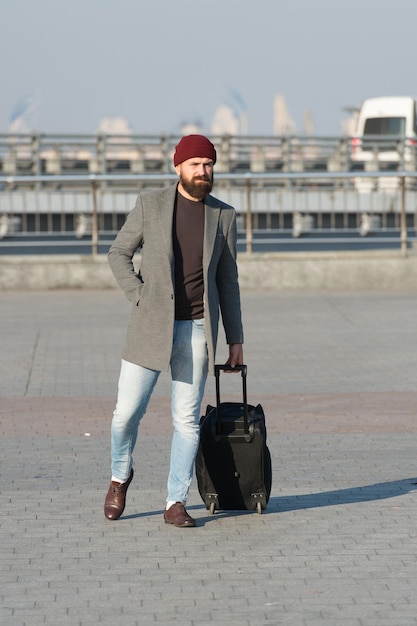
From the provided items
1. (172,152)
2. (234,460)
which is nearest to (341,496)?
(234,460)

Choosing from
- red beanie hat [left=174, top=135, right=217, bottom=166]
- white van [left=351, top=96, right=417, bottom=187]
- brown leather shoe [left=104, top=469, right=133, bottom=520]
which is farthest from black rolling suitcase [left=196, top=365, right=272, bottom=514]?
white van [left=351, top=96, right=417, bottom=187]

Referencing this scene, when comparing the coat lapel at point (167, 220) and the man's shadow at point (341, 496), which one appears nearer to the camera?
the coat lapel at point (167, 220)

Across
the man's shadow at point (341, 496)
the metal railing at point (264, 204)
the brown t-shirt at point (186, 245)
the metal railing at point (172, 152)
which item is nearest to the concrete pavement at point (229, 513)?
the man's shadow at point (341, 496)

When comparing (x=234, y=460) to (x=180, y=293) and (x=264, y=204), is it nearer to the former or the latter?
(x=180, y=293)

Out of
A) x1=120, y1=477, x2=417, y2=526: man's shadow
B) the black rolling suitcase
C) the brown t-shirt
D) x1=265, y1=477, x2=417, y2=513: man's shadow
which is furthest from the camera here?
x1=265, y1=477, x2=417, y2=513: man's shadow

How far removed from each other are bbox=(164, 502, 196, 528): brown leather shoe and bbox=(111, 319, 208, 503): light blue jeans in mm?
31

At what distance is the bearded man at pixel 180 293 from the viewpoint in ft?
19.3

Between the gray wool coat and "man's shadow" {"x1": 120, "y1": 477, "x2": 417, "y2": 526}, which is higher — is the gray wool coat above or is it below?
above

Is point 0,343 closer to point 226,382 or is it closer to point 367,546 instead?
point 226,382

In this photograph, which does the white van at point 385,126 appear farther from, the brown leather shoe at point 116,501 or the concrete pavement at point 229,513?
the brown leather shoe at point 116,501

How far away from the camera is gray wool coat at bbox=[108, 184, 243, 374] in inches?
232

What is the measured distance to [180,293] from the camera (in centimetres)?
596

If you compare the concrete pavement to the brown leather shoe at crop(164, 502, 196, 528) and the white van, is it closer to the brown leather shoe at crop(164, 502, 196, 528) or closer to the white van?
the brown leather shoe at crop(164, 502, 196, 528)

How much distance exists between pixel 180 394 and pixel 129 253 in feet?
2.09
